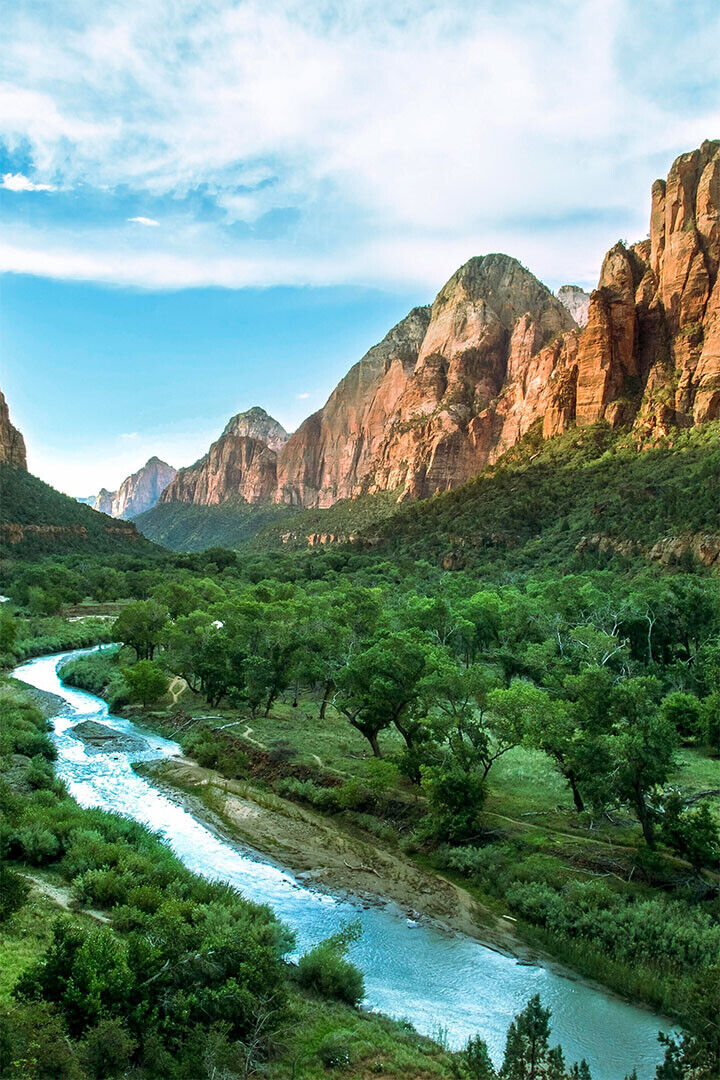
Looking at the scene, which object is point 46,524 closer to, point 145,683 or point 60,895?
point 145,683

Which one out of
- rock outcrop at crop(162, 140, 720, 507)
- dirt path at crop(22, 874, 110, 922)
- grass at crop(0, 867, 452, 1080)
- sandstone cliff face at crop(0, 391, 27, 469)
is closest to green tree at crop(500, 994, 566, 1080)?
grass at crop(0, 867, 452, 1080)

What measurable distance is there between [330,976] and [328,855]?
856 centimetres

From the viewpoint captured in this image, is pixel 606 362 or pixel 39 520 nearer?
pixel 606 362

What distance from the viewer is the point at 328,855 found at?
22.9 metres

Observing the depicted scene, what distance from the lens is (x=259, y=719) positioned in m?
37.8

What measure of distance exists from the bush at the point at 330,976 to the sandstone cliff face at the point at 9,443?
129m

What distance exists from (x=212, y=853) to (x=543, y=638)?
30.7 metres

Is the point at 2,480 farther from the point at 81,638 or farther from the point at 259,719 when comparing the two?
the point at 259,719

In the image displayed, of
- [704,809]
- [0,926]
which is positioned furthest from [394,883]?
[0,926]

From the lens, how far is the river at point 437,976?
14.0 meters

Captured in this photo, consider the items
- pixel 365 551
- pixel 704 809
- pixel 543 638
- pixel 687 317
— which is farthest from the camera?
pixel 365 551

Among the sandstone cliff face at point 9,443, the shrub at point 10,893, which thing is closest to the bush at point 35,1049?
the shrub at point 10,893

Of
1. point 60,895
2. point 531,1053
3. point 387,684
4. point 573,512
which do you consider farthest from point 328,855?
point 573,512

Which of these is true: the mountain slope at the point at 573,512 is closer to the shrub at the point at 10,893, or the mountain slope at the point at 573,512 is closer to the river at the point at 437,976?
the river at the point at 437,976
